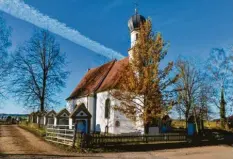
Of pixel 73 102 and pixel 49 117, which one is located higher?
pixel 73 102

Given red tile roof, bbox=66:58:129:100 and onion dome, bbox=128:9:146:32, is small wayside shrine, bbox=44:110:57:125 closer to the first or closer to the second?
red tile roof, bbox=66:58:129:100

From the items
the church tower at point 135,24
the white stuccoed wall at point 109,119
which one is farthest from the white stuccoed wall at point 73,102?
the church tower at point 135,24

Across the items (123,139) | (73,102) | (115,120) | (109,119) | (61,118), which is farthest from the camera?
(73,102)

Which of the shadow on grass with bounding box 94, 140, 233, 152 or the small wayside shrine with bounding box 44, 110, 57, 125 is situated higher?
the small wayside shrine with bounding box 44, 110, 57, 125

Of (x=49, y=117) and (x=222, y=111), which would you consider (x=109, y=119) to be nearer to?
(x=49, y=117)

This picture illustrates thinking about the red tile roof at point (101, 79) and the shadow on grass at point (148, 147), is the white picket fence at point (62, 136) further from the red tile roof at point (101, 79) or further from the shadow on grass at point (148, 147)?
the red tile roof at point (101, 79)

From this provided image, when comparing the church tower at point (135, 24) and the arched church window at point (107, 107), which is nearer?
the arched church window at point (107, 107)

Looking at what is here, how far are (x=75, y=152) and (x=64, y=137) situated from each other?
3.24 m

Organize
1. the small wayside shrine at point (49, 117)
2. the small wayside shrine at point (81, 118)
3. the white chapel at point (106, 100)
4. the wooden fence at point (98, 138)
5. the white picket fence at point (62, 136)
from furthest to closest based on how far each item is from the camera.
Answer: the small wayside shrine at point (49, 117) → the white chapel at point (106, 100) → the small wayside shrine at point (81, 118) → the white picket fence at point (62, 136) → the wooden fence at point (98, 138)

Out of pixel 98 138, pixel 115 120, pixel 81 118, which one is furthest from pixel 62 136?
pixel 115 120

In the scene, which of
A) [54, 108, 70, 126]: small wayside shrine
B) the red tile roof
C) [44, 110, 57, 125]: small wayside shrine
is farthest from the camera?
[44, 110, 57, 125]: small wayside shrine

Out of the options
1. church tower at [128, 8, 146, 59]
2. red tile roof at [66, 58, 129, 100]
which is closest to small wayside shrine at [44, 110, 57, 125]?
red tile roof at [66, 58, 129, 100]

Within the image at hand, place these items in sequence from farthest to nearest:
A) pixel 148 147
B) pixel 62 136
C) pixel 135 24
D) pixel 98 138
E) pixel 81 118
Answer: pixel 135 24
pixel 81 118
pixel 62 136
pixel 148 147
pixel 98 138

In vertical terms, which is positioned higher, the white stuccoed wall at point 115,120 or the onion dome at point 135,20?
the onion dome at point 135,20
